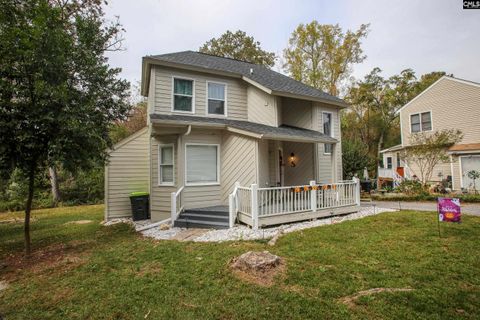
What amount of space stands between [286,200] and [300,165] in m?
4.11

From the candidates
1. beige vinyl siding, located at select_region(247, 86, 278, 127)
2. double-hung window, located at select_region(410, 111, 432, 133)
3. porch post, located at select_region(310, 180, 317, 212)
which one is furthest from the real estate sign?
double-hung window, located at select_region(410, 111, 432, 133)

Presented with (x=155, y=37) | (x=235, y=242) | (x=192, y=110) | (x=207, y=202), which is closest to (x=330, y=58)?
(x=155, y=37)

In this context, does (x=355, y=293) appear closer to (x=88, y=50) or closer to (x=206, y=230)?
(x=206, y=230)

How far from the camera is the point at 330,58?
23.4 meters

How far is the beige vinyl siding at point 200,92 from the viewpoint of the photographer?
919 cm

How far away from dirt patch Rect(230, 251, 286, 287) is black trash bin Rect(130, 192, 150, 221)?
21.7 feet

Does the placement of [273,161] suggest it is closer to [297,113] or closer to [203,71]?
[297,113]

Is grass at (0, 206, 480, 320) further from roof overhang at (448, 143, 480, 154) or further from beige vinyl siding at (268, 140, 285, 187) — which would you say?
roof overhang at (448, 143, 480, 154)

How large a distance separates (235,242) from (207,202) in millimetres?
3234

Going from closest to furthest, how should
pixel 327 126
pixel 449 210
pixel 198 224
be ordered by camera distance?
pixel 449 210 < pixel 198 224 < pixel 327 126

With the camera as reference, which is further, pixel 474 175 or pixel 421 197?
pixel 474 175

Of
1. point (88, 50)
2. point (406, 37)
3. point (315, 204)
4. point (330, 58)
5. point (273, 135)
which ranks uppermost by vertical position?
point (330, 58)

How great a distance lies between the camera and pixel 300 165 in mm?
11500

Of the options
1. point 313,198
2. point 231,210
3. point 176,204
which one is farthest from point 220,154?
point 313,198
